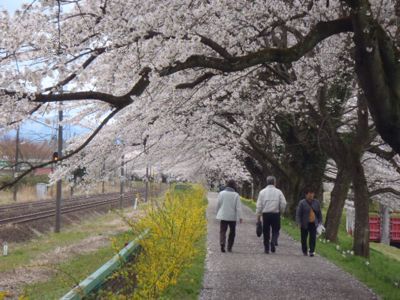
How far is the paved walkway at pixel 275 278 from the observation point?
830 centimetres

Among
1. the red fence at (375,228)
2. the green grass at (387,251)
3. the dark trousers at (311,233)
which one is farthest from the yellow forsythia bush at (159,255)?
the red fence at (375,228)

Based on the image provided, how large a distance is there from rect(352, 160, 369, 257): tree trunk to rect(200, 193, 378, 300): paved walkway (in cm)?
139

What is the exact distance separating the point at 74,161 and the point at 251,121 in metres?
6.02

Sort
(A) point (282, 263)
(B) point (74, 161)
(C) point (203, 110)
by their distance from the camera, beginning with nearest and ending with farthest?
(A) point (282, 263) → (B) point (74, 161) → (C) point (203, 110)

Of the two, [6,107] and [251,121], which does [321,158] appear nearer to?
[251,121]

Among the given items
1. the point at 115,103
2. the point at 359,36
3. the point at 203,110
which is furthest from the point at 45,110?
the point at 203,110

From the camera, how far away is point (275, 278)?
966 centimetres

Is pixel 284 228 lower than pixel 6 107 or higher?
lower

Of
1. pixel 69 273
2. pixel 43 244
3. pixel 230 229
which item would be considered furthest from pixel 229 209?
pixel 43 244

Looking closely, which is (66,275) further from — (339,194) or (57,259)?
(339,194)

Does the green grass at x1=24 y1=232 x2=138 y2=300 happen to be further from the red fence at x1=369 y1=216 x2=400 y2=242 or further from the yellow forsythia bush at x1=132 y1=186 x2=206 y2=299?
the red fence at x1=369 y1=216 x2=400 y2=242

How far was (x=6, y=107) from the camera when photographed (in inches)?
249

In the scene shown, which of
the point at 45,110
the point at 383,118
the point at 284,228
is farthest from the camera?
the point at 284,228

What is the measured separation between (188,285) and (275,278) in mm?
1873
